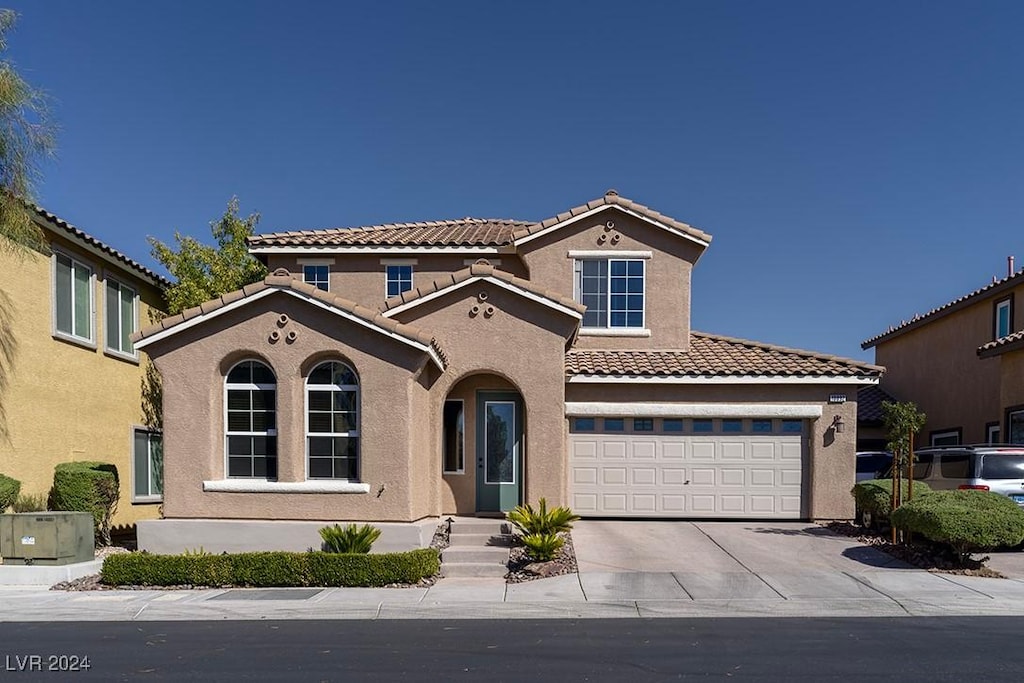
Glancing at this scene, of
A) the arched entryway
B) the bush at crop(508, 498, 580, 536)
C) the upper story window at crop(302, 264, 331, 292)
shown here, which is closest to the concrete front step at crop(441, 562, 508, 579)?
the bush at crop(508, 498, 580, 536)

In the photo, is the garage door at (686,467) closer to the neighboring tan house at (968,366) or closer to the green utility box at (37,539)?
the neighboring tan house at (968,366)

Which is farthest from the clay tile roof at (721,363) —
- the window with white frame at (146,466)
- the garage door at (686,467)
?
the window with white frame at (146,466)

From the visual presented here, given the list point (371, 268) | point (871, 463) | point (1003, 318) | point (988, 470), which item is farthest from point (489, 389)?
point (1003, 318)

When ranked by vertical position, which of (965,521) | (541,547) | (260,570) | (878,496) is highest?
(965,521)

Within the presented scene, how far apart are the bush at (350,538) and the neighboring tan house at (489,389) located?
530 millimetres

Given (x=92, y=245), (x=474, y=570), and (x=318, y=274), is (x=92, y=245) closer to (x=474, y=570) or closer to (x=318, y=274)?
(x=318, y=274)

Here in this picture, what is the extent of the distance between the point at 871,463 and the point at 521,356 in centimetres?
1260

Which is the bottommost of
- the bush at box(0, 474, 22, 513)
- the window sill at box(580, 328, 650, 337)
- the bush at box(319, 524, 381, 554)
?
the bush at box(319, 524, 381, 554)

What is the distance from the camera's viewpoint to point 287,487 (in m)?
13.4

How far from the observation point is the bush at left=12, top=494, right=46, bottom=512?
1459 centimetres

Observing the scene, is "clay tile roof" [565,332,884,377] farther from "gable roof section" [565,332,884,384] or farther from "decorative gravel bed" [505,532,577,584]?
"decorative gravel bed" [505,532,577,584]

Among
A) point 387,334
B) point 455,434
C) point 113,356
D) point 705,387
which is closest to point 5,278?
point 113,356

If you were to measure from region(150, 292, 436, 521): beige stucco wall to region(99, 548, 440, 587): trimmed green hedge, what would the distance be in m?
1.48

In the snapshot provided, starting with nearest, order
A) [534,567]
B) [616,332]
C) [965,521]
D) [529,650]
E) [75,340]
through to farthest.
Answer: [529,650] → [965,521] → [534,567] → [75,340] → [616,332]
